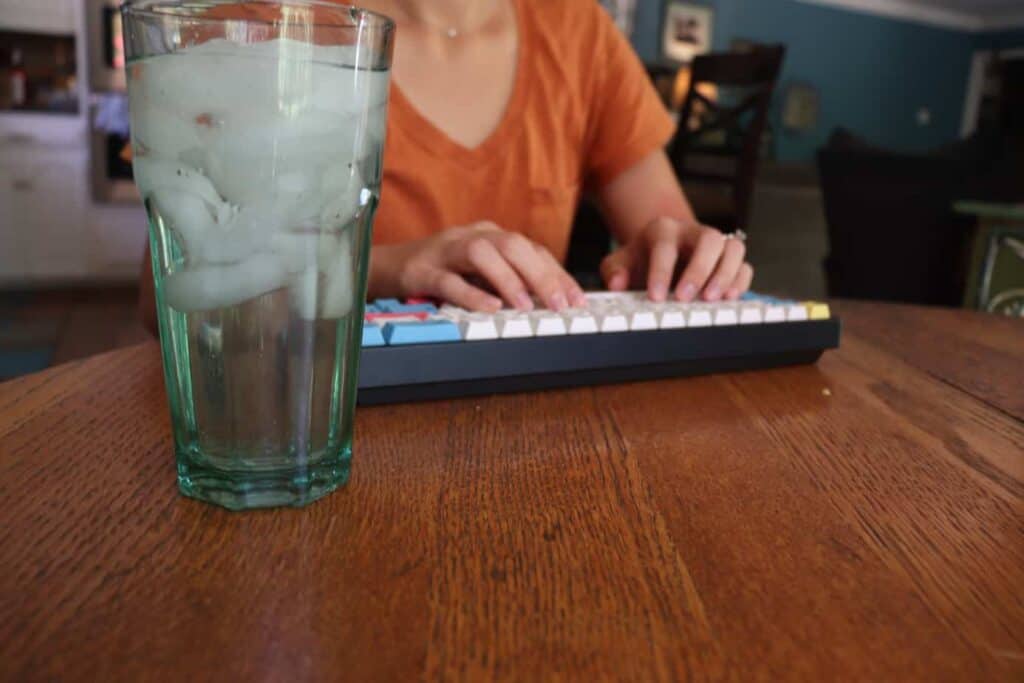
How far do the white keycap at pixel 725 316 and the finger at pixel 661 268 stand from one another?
62 millimetres

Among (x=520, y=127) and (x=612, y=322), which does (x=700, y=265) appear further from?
(x=520, y=127)

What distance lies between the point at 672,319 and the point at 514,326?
12 centimetres

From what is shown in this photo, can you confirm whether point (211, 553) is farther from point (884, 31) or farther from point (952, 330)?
point (884, 31)

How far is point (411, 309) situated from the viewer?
0.51m

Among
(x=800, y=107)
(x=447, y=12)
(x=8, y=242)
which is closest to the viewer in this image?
(x=447, y=12)

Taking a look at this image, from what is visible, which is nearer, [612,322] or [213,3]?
[213,3]

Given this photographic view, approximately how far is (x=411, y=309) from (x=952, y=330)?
0.55 meters

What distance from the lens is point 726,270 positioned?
0.62 metres

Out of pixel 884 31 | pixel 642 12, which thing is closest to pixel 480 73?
pixel 642 12

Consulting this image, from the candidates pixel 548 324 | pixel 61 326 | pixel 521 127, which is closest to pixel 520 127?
pixel 521 127

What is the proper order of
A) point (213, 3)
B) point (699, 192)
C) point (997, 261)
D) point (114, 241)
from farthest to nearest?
point (114, 241)
point (699, 192)
point (997, 261)
point (213, 3)

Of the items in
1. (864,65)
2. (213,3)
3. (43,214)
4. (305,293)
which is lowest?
(43,214)

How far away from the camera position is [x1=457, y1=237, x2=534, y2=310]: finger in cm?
53

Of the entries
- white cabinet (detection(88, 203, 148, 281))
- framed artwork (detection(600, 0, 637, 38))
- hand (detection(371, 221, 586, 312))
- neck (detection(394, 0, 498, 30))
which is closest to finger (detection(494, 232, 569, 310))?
hand (detection(371, 221, 586, 312))
